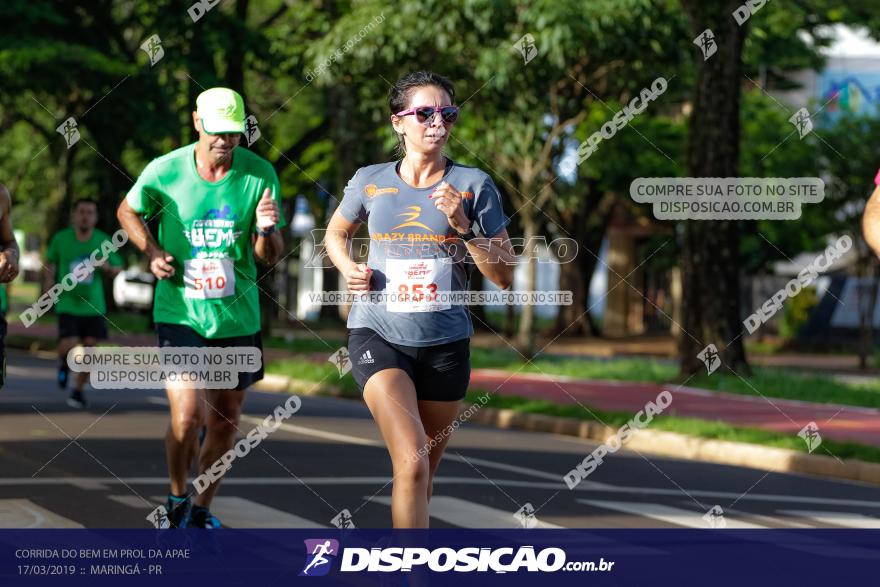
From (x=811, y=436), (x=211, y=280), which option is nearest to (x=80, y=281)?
(x=811, y=436)

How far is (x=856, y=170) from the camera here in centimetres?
3084

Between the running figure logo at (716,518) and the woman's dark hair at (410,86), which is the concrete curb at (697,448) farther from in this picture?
the woman's dark hair at (410,86)

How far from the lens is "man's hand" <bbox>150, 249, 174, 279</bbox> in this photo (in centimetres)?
771

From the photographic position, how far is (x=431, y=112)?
656cm

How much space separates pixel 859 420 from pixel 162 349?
37.0 feet

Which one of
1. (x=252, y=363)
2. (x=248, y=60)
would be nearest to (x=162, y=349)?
(x=252, y=363)

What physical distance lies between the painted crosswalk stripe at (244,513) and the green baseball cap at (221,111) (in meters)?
2.22

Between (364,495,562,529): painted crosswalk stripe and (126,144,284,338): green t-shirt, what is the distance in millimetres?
1750

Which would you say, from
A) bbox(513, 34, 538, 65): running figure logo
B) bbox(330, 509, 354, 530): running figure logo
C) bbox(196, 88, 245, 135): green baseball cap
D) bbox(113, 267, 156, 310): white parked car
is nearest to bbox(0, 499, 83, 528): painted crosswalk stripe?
bbox(330, 509, 354, 530): running figure logo

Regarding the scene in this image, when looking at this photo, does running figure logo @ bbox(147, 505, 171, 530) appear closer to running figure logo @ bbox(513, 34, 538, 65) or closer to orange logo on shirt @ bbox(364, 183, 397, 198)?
orange logo on shirt @ bbox(364, 183, 397, 198)

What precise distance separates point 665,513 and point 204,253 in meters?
3.60

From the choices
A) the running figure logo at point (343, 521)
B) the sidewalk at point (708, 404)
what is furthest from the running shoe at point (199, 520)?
the sidewalk at point (708, 404)

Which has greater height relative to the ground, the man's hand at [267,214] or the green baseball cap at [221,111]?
the green baseball cap at [221,111]

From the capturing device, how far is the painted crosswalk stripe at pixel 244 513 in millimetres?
8898
